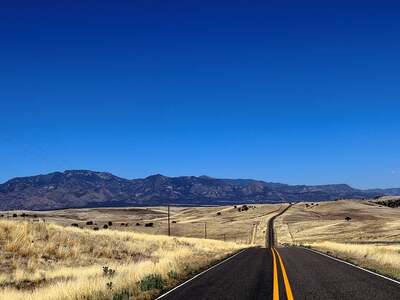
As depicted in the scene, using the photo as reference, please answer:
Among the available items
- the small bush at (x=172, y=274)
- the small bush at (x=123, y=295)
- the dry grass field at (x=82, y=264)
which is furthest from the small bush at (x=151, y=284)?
the small bush at (x=172, y=274)

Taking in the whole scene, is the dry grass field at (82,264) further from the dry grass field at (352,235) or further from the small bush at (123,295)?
the dry grass field at (352,235)

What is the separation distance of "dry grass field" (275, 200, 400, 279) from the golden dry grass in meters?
8.95

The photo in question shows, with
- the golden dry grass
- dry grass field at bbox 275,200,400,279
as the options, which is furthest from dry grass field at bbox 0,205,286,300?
dry grass field at bbox 275,200,400,279

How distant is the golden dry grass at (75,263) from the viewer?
1708cm

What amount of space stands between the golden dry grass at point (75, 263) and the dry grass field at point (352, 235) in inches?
352

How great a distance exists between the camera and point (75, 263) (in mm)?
30031

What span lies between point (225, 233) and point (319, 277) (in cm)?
8694

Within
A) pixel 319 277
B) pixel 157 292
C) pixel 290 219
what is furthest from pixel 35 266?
pixel 290 219

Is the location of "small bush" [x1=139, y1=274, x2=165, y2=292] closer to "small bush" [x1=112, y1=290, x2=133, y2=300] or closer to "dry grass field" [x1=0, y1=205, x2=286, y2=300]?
"dry grass field" [x1=0, y1=205, x2=286, y2=300]

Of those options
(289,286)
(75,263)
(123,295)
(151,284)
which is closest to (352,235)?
(75,263)

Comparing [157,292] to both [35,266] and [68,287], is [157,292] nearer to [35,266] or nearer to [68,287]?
[68,287]

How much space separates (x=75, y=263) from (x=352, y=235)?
2424 inches

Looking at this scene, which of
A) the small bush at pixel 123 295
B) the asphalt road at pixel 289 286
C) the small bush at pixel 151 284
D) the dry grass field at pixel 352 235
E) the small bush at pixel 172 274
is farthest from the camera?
the dry grass field at pixel 352 235

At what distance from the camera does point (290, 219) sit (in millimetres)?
133375
